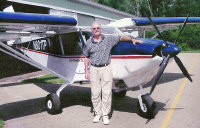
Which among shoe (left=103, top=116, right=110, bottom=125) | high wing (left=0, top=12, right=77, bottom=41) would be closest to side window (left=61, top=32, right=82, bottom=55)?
high wing (left=0, top=12, right=77, bottom=41)

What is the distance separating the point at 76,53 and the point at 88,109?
145cm

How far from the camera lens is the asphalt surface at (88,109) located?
4.75 metres

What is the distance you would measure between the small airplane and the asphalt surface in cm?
33

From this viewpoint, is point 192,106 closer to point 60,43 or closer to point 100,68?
point 100,68

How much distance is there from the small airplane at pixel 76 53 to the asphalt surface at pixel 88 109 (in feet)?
1.08

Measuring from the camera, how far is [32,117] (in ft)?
17.8

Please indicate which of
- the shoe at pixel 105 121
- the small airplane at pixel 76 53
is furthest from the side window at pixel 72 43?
the shoe at pixel 105 121

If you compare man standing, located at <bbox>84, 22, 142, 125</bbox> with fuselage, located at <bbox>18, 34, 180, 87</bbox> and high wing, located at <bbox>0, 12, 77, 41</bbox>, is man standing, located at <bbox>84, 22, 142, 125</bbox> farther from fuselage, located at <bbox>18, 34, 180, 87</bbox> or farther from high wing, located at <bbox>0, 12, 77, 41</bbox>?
high wing, located at <bbox>0, 12, 77, 41</bbox>

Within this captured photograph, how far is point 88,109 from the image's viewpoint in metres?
5.89

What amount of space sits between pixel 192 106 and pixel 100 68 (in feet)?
8.55

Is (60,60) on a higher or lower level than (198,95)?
higher

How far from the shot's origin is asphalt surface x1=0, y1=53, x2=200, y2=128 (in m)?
4.75

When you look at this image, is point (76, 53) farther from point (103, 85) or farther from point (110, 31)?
point (103, 85)

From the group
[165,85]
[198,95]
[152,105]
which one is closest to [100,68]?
[152,105]
